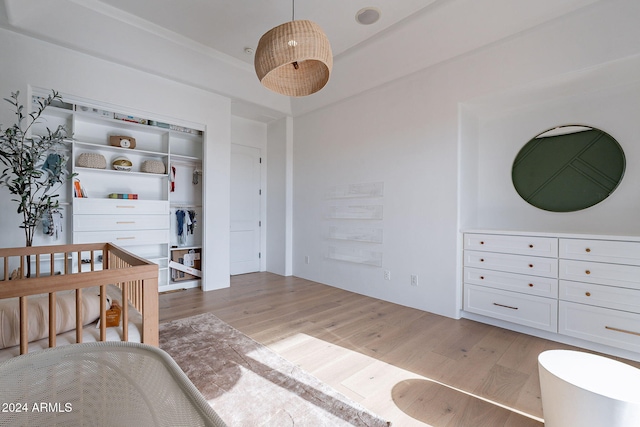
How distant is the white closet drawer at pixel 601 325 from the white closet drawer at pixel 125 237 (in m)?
4.58

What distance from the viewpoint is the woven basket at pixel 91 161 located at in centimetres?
322

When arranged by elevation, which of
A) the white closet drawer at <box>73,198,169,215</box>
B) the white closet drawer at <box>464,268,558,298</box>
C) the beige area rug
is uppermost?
the white closet drawer at <box>73,198,169,215</box>

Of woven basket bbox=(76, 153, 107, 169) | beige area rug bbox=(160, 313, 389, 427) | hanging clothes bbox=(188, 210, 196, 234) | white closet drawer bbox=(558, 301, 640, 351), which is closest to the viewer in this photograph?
beige area rug bbox=(160, 313, 389, 427)

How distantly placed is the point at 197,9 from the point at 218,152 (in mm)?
1762

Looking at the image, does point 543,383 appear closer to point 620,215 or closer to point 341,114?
point 620,215

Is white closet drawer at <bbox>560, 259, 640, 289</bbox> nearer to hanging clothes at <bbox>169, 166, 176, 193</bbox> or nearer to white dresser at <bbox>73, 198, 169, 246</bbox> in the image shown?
white dresser at <bbox>73, 198, 169, 246</bbox>

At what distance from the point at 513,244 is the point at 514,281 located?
1.21 ft

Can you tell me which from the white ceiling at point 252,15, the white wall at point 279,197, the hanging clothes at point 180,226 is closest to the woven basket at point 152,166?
the hanging clothes at point 180,226

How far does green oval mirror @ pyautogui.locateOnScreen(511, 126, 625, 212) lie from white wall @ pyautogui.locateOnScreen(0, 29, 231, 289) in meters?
3.93

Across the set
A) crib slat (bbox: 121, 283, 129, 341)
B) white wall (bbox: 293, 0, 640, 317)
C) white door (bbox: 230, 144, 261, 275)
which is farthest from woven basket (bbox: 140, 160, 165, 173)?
crib slat (bbox: 121, 283, 129, 341)

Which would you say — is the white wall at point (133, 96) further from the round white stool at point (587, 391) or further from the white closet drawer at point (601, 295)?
the white closet drawer at point (601, 295)

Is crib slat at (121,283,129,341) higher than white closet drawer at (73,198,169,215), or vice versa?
white closet drawer at (73,198,169,215)

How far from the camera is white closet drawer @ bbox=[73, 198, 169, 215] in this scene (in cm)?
312

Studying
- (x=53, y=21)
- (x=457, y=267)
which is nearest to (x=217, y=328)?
(x=457, y=267)
